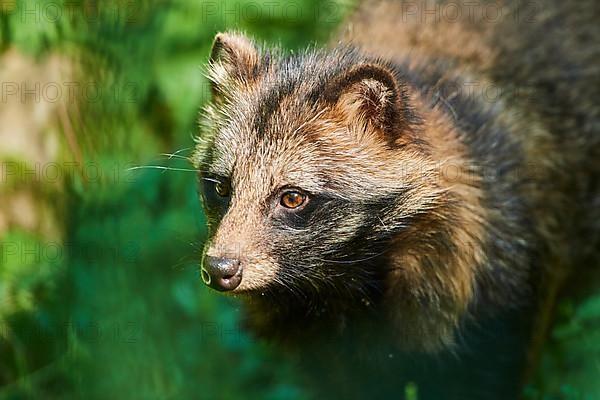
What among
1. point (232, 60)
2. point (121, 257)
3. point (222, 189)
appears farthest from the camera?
point (121, 257)

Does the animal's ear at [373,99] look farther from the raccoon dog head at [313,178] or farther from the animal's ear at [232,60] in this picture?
the animal's ear at [232,60]

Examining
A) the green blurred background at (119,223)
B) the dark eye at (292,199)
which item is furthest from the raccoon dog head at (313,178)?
the green blurred background at (119,223)

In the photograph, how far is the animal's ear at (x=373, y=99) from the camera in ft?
12.7

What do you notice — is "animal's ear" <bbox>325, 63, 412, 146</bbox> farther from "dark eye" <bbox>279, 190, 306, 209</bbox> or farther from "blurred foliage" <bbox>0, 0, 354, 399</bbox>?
"blurred foliage" <bbox>0, 0, 354, 399</bbox>

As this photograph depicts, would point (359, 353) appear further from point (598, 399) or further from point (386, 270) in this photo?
point (598, 399)

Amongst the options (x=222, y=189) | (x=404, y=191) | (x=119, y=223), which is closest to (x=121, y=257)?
(x=119, y=223)

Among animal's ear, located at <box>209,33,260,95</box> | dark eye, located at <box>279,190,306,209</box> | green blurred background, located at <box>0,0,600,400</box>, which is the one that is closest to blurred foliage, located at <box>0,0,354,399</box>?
green blurred background, located at <box>0,0,600,400</box>

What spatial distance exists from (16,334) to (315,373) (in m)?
1.79

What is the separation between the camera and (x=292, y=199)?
3857mm

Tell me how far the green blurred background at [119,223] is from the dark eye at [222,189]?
21.1 inches

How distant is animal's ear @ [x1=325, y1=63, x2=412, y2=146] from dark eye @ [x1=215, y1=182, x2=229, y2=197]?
0.55 m

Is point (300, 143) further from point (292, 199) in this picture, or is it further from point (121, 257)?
point (121, 257)

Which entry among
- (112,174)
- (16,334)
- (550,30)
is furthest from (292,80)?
(16,334)

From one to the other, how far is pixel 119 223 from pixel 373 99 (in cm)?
185
